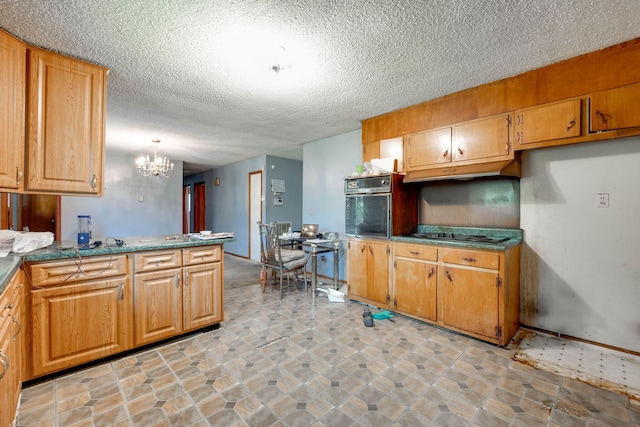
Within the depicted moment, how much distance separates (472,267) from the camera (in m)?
2.59

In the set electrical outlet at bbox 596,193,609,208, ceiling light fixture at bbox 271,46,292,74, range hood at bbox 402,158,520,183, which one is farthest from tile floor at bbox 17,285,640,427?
ceiling light fixture at bbox 271,46,292,74

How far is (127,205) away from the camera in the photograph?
6074 millimetres

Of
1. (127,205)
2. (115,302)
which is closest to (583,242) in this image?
(115,302)

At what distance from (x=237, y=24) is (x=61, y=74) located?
4.99 feet

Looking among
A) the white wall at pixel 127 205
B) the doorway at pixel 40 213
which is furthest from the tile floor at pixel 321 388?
the white wall at pixel 127 205

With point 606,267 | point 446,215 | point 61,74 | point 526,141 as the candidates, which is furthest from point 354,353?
point 61,74

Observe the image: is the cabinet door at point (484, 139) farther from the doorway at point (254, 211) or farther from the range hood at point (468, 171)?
the doorway at point (254, 211)

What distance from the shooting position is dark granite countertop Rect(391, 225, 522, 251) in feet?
8.23

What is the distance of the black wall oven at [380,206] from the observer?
3.29 metres

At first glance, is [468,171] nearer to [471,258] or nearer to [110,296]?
[471,258]

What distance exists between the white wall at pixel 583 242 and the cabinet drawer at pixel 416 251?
889 millimetres

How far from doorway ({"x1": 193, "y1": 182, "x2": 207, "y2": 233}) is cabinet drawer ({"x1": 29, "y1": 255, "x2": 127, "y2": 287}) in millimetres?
6700

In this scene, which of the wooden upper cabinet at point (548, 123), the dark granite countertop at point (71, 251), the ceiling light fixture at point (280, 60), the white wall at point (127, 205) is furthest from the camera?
the white wall at point (127, 205)

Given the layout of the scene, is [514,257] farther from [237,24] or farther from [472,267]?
[237,24]
